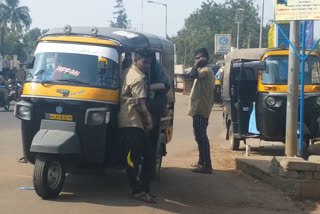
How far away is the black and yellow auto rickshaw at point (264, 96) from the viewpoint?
34.5 ft

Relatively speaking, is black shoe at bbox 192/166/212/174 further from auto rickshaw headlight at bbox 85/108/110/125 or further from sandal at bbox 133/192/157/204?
auto rickshaw headlight at bbox 85/108/110/125

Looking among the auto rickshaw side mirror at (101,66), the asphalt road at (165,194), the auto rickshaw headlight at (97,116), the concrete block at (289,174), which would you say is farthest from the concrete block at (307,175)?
the auto rickshaw side mirror at (101,66)

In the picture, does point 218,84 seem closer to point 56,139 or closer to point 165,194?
point 165,194

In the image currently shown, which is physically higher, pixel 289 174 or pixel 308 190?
pixel 289 174

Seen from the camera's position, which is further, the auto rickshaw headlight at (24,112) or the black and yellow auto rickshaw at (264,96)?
the black and yellow auto rickshaw at (264,96)

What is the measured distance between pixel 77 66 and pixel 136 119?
1.06 metres

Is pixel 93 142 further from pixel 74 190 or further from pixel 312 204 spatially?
pixel 312 204

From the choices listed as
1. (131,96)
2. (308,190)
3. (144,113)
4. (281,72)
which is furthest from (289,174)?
(281,72)

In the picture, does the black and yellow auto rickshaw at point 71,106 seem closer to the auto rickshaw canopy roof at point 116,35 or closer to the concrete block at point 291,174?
the auto rickshaw canopy roof at point 116,35

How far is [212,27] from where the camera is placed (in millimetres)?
91250

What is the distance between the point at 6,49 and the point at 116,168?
65582mm

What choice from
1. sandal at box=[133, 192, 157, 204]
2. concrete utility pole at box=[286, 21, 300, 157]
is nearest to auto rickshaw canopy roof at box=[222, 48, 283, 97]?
concrete utility pole at box=[286, 21, 300, 157]

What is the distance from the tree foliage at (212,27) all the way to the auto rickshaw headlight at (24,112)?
215 feet

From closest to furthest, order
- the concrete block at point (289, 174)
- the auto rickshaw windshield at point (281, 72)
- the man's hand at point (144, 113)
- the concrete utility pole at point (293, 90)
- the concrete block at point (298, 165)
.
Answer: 1. the man's hand at point (144, 113)
2. the concrete block at point (298, 165)
3. the concrete block at point (289, 174)
4. the concrete utility pole at point (293, 90)
5. the auto rickshaw windshield at point (281, 72)
